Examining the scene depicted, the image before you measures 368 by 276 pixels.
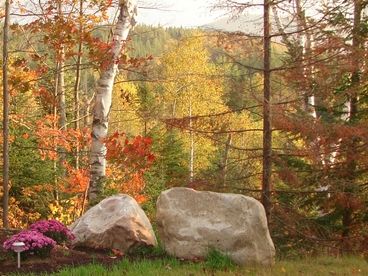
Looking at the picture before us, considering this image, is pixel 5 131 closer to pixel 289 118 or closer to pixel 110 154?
pixel 110 154

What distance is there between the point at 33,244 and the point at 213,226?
236cm

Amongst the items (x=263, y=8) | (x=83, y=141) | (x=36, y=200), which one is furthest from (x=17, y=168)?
(x=263, y=8)

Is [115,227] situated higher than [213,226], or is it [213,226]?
[213,226]

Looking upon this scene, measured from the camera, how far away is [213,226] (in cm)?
660

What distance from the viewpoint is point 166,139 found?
76.8 ft

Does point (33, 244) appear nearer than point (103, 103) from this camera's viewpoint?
Yes

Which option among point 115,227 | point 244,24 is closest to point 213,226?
point 115,227

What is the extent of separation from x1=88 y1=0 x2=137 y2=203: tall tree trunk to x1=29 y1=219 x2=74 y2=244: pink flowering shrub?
221 centimetres

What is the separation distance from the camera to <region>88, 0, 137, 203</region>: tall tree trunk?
9430 millimetres

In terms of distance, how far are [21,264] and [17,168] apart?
1180 centimetres

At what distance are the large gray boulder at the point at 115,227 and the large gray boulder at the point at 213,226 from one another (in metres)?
0.45

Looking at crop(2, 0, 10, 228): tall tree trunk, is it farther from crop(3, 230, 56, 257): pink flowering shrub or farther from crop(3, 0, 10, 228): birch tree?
crop(3, 230, 56, 257): pink flowering shrub

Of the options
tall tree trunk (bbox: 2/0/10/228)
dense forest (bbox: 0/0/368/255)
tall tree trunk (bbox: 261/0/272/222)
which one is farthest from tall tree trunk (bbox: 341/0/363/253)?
tall tree trunk (bbox: 2/0/10/228)

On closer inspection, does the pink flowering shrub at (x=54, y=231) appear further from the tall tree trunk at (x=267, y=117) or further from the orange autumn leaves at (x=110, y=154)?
the tall tree trunk at (x=267, y=117)
